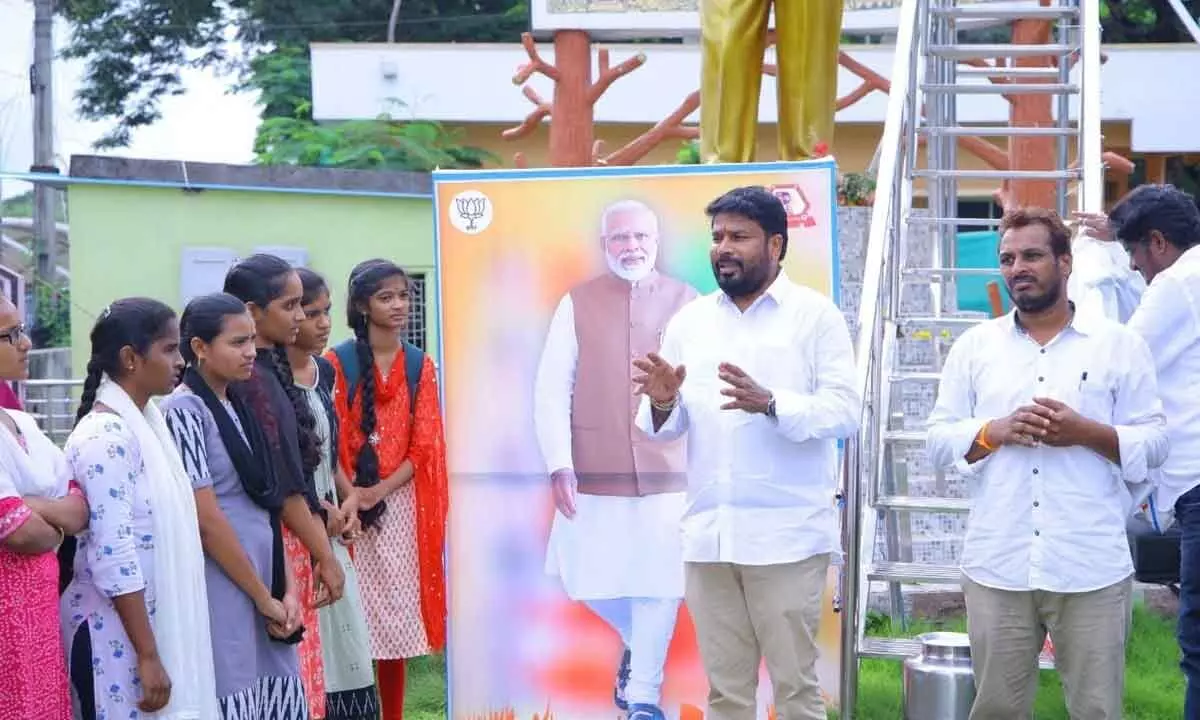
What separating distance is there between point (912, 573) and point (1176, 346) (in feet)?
4.30

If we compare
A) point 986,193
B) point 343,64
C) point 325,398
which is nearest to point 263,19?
point 343,64

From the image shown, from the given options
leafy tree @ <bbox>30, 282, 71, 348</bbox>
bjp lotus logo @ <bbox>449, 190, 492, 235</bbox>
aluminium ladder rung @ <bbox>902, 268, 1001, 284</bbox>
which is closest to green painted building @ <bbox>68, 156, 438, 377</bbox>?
leafy tree @ <bbox>30, 282, 71, 348</bbox>

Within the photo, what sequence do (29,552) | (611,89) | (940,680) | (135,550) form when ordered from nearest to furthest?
(29,552), (135,550), (940,680), (611,89)

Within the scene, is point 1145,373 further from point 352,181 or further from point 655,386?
point 352,181

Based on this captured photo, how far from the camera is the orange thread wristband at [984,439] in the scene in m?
4.44

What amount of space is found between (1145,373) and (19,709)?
281cm

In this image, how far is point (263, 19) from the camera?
2616 cm

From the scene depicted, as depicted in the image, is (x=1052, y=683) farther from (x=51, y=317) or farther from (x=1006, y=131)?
(x=51, y=317)

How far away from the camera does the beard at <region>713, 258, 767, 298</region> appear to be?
15.5ft

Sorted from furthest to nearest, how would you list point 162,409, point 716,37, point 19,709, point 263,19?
→ 1. point 263,19
2. point 716,37
3. point 162,409
4. point 19,709

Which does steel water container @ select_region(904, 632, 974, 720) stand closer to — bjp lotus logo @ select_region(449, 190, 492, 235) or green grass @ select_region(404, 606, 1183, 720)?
green grass @ select_region(404, 606, 1183, 720)

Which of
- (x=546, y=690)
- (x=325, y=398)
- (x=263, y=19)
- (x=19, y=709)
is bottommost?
(x=546, y=690)

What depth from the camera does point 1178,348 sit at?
189 inches

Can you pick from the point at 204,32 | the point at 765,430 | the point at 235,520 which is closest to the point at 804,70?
the point at 765,430
